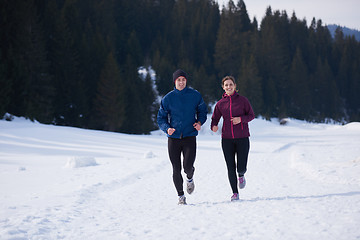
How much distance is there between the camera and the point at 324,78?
80188 millimetres

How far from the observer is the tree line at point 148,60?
3106cm

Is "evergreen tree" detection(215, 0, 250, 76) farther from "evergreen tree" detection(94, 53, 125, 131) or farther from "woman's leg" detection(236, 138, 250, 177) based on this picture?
"woman's leg" detection(236, 138, 250, 177)

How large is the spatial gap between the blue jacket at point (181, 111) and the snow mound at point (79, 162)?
5966 mm

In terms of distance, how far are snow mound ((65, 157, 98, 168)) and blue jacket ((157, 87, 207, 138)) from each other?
19.6 ft

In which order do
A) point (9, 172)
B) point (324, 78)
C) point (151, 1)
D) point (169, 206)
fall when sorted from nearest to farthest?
point (169, 206)
point (9, 172)
point (324, 78)
point (151, 1)

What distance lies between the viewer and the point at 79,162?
32.8 feet

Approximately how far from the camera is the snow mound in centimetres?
982

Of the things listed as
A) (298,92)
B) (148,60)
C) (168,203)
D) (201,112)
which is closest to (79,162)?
(168,203)

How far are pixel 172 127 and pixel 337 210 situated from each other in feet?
8.61

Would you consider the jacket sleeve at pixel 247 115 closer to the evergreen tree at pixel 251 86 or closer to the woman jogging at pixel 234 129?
the woman jogging at pixel 234 129

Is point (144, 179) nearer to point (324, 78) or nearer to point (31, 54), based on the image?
point (31, 54)

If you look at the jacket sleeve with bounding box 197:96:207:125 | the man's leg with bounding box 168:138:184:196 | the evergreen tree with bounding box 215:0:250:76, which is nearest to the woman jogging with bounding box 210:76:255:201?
the jacket sleeve with bounding box 197:96:207:125

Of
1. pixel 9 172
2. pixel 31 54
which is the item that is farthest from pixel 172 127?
pixel 31 54

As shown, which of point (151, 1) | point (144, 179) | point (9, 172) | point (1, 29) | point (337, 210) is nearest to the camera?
point (337, 210)
